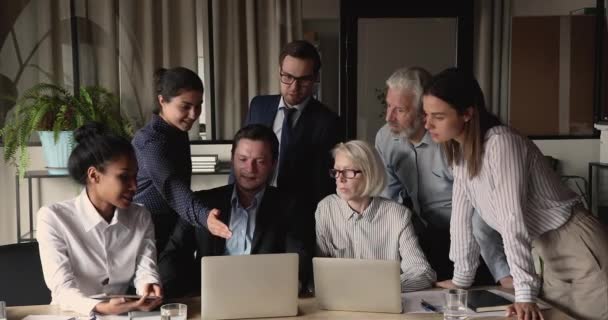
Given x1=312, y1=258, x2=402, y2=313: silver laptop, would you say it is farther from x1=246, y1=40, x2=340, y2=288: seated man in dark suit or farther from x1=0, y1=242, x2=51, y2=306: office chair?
x1=0, y1=242, x2=51, y2=306: office chair

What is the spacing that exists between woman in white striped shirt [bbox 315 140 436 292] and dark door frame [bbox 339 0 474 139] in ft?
9.53

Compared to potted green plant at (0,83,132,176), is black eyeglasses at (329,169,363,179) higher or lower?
lower

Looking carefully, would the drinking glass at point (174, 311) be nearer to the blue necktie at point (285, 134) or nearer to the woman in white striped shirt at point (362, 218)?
the woman in white striped shirt at point (362, 218)

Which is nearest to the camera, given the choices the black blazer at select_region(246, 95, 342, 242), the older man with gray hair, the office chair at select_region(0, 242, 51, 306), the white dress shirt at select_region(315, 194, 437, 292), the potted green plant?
the office chair at select_region(0, 242, 51, 306)

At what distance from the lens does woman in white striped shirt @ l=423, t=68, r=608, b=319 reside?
6.18ft

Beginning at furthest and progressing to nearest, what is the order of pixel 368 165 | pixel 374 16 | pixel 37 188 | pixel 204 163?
pixel 374 16 → pixel 37 188 → pixel 204 163 → pixel 368 165

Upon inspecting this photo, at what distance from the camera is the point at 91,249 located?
208 cm

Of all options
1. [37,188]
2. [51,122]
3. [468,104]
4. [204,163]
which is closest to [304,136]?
[468,104]

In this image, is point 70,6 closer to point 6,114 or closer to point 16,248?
point 6,114

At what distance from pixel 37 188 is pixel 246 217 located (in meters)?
3.17

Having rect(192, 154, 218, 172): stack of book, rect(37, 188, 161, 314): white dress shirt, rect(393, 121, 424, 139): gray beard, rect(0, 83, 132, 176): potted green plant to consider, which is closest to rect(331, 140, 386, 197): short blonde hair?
rect(393, 121, 424, 139): gray beard

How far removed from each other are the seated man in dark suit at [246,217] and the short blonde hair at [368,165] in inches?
11.4

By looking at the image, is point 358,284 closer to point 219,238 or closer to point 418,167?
point 219,238

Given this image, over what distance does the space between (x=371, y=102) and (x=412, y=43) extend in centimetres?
61
